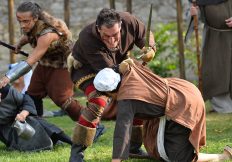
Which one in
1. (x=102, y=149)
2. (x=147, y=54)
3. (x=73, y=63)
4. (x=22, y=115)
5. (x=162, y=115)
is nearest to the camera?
(x=162, y=115)

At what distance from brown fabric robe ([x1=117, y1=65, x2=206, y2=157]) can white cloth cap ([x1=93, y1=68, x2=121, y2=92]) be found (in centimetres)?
6

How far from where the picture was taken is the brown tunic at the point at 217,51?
854 centimetres

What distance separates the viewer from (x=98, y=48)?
5.64 m

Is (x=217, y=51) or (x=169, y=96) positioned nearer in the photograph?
(x=169, y=96)

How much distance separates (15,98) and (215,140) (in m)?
1.89

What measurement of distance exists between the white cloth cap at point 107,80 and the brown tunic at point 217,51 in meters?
3.56

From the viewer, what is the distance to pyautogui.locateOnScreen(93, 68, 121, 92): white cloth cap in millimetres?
5199

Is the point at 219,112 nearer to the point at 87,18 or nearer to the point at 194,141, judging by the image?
Answer: the point at 194,141

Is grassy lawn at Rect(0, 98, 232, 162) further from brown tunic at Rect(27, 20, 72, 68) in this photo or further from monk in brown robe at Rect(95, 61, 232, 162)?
brown tunic at Rect(27, 20, 72, 68)

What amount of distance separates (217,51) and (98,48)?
Result: 136 inches

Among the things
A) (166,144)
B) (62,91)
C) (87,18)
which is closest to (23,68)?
(62,91)

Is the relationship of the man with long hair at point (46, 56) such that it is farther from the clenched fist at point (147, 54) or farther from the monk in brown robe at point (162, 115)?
the monk in brown robe at point (162, 115)

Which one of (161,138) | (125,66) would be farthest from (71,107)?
(125,66)

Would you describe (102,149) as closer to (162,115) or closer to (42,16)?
(162,115)
